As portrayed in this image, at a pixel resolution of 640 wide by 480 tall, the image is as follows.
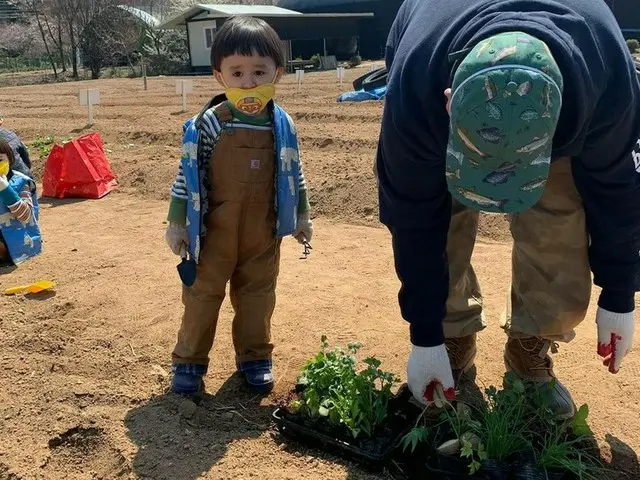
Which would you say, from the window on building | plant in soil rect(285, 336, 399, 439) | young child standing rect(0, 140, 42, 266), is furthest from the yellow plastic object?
the window on building

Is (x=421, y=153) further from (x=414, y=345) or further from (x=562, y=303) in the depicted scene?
(x=562, y=303)

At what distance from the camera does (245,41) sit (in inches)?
91.1

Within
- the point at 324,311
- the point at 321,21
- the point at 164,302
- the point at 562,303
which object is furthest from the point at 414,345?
the point at 321,21

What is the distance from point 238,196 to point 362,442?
0.98 meters

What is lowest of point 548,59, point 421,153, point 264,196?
point 264,196

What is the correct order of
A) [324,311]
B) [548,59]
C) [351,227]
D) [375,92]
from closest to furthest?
1. [548,59]
2. [324,311]
3. [351,227]
4. [375,92]

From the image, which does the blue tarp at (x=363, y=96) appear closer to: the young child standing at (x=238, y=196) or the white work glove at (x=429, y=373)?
the young child standing at (x=238, y=196)

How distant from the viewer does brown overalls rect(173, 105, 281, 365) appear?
8.07 feet

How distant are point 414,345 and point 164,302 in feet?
6.15

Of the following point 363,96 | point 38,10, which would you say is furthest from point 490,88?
point 38,10

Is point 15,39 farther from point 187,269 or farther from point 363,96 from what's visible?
point 187,269

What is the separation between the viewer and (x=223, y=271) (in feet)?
8.36

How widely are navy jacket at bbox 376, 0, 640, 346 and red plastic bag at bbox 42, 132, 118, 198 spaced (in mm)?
4578

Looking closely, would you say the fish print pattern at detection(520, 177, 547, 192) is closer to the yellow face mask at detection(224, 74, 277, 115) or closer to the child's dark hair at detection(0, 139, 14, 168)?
the yellow face mask at detection(224, 74, 277, 115)
